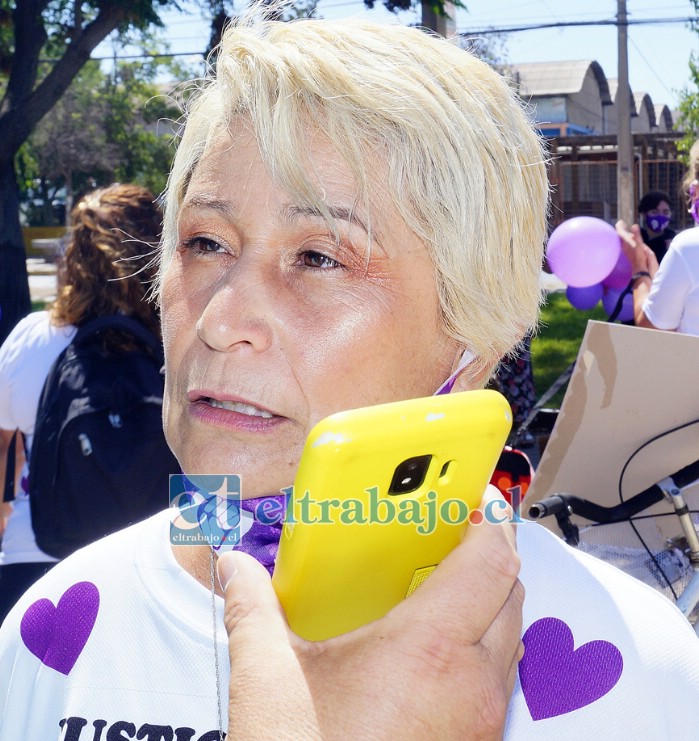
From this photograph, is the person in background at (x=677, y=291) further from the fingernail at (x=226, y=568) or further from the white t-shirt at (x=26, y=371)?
the fingernail at (x=226, y=568)

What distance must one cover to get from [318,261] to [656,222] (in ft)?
28.3

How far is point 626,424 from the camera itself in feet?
8.58

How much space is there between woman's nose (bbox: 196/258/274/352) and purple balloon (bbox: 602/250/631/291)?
468 centimetres

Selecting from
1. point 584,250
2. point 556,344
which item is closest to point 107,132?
point 556,344

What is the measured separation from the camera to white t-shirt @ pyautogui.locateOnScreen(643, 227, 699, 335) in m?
3.51

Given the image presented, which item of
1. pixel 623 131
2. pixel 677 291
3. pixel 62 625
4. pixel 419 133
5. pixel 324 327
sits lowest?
pixel 62 625

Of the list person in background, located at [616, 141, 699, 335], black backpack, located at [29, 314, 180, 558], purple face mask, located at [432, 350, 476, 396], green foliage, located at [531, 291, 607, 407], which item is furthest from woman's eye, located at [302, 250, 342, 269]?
green foliage, located at [531, 291, 607, 407]

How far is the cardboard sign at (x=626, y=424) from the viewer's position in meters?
2.50

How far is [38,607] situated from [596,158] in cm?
2652

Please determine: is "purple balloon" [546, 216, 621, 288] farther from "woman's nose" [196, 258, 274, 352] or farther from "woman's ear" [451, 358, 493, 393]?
"woman's nose" [196, 258, 274, 352]

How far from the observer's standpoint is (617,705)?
3.70 feet

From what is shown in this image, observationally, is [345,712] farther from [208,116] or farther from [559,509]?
[559,509]

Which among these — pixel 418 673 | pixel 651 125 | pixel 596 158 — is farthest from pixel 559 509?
pixel 651 125

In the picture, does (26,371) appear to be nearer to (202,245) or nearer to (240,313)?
(202,245)
